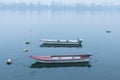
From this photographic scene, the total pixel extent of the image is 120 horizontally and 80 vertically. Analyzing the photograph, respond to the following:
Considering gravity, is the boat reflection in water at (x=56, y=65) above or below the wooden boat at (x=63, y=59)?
below

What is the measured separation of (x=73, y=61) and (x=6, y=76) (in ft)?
67.4

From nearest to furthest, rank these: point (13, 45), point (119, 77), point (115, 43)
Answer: point (119, 77) < point (13, 45) < point (115, 43)

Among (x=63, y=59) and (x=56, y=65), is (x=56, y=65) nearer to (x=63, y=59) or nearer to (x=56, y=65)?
(x=56, y=65)

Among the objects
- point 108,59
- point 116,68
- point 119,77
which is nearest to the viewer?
point 119,77

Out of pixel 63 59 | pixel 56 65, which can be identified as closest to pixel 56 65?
pixel 56 65

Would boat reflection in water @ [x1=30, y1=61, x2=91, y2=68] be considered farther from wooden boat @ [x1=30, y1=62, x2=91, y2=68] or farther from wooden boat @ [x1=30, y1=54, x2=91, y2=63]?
wooden boat @ [x1=30, y1=54, x2=91, y2=63]

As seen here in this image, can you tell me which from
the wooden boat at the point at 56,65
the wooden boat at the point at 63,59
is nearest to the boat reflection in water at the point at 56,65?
the wooden boat at the point at 56,65

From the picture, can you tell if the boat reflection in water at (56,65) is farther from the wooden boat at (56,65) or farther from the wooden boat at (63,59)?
the wooden boat at (63,59)

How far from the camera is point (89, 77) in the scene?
64250mm

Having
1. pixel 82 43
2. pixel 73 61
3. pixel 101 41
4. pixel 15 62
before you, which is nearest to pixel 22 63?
pixel 15 62

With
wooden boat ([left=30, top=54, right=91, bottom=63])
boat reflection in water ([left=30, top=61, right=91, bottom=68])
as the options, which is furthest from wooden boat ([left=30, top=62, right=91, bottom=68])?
wooden boat ([left=30, top=54, right=91, bottom=63])

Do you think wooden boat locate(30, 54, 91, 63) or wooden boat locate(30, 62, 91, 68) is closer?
wooden boat locate(30, 62, 91, 68)

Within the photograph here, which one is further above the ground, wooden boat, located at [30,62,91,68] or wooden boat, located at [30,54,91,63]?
wooden boat, located at [30,54,91,63]

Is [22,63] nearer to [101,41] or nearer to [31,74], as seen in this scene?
[31,74]
